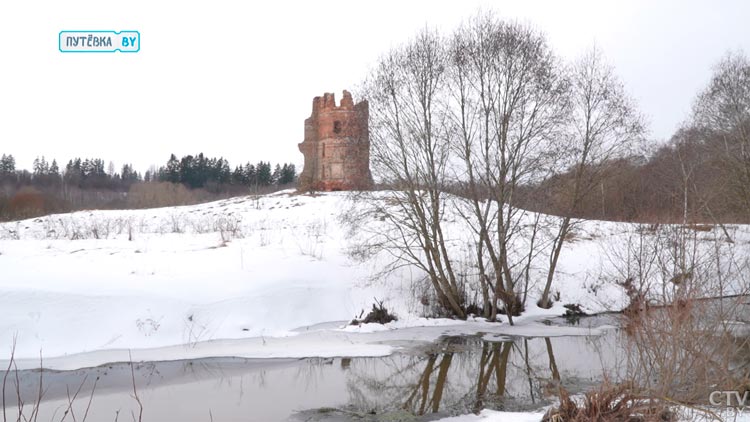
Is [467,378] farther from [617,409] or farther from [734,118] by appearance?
[734,118]

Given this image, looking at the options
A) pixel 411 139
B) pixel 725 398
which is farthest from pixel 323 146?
pixel 725 398

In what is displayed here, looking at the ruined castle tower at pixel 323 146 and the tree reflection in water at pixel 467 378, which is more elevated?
the ruined castle tower at pixel 323 146

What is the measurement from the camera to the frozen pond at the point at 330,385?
7.41 m

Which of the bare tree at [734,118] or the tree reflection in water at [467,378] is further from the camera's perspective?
the bare tree at [734,118]

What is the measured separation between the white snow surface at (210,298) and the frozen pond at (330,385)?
2.82 ft

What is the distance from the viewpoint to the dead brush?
491 centimetres

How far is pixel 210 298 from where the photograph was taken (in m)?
12.9

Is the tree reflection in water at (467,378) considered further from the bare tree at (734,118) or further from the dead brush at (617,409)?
the bare tree at (734,118)

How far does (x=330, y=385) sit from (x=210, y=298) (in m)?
5.33

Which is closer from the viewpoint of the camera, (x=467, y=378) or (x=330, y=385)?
(x=330, y=385)

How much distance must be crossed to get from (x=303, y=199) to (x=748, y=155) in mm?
21040

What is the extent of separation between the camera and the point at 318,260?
15898 millimetres

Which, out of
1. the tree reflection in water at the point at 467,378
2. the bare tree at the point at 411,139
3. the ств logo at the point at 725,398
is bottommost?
the tree reflection in water at the point at 467,378

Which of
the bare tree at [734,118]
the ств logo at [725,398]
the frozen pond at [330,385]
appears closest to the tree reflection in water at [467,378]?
the frozen pond at [330,385]
